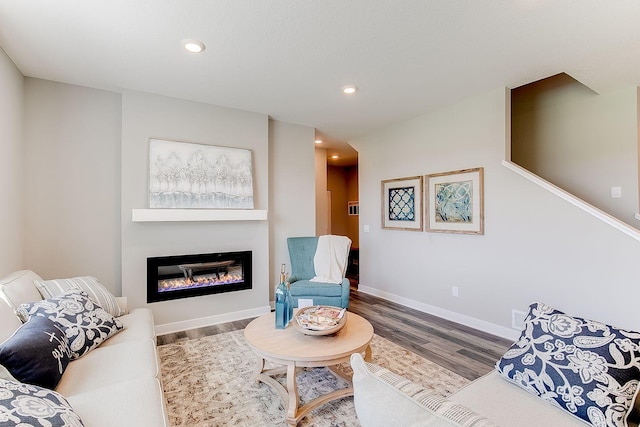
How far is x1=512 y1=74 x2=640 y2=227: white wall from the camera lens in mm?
2988

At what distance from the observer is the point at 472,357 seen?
2660mm

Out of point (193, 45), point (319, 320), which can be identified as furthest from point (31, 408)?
point (193, 45)

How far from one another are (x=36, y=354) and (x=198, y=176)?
7.73 feet

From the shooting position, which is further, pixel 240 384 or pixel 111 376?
pixel 240 384

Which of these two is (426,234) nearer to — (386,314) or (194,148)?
(386,314)

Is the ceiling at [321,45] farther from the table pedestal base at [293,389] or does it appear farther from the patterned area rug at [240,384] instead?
the patterned area rug at [240,384]

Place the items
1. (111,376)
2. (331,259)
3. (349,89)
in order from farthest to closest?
(331,259)
(349,89)
(111,376)

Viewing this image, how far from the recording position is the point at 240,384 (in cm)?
226

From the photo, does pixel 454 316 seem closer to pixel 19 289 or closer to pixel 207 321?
pixel 207 321

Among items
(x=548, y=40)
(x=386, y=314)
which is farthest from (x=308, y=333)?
(x=548, y=40)

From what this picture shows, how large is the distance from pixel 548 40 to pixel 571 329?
84.4 inches

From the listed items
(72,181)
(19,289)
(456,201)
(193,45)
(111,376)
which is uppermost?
(193,45)

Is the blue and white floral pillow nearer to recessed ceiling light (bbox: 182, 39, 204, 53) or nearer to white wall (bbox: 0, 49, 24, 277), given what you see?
recessed ceiling light (bbox: 182, 39, 204, 53)

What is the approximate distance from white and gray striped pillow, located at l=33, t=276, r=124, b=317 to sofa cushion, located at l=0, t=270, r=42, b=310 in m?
0.05
